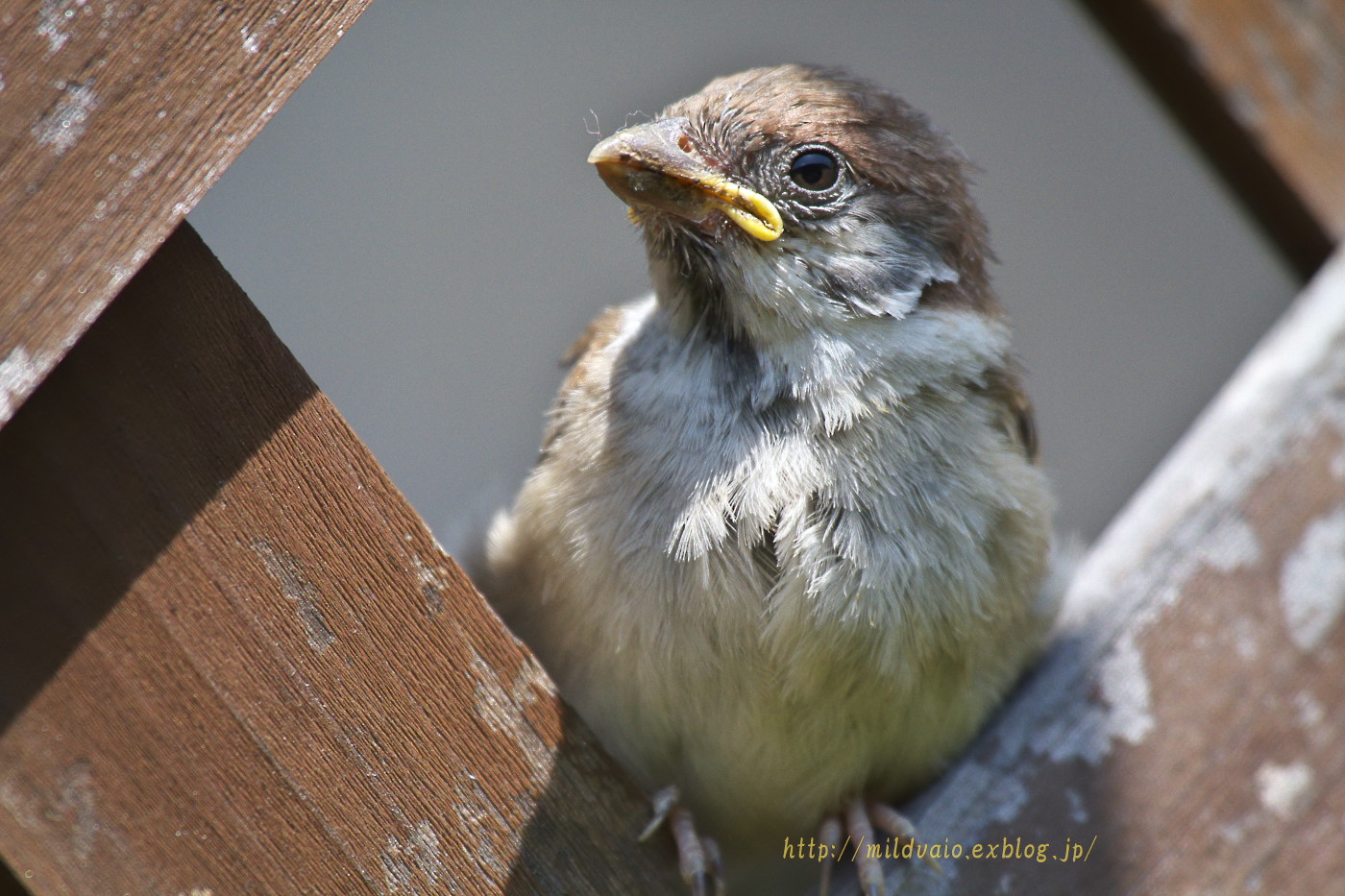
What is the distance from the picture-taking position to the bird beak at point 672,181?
162cm

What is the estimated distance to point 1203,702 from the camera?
169 cm

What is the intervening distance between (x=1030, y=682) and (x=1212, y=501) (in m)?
0.44

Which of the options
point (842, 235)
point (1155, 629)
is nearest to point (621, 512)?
point (842, 235)

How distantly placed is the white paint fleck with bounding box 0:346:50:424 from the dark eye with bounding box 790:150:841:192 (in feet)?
3.84

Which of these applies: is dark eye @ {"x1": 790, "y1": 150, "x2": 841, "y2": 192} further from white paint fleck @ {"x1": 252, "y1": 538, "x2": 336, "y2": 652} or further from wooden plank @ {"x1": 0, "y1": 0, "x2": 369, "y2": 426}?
white paint fleck @ {"x1": 252, "y1": 538, "x2": 336, "y2": 652}

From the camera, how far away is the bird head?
173cm

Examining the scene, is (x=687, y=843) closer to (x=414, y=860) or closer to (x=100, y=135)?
(x=414, y=860)

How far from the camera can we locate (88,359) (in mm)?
1225

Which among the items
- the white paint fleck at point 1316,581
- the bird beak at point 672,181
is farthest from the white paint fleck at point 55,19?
the white paint fleck at point 1316,581

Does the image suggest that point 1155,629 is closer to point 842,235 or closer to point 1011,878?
point 1011,878

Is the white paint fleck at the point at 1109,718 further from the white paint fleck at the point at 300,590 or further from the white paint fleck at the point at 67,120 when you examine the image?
the white paint fleck at the point at 67,120

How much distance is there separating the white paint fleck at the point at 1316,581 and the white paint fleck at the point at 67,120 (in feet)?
6.03

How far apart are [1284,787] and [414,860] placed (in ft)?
4.41

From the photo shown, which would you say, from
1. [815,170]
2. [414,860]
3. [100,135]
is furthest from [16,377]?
[815,170]
